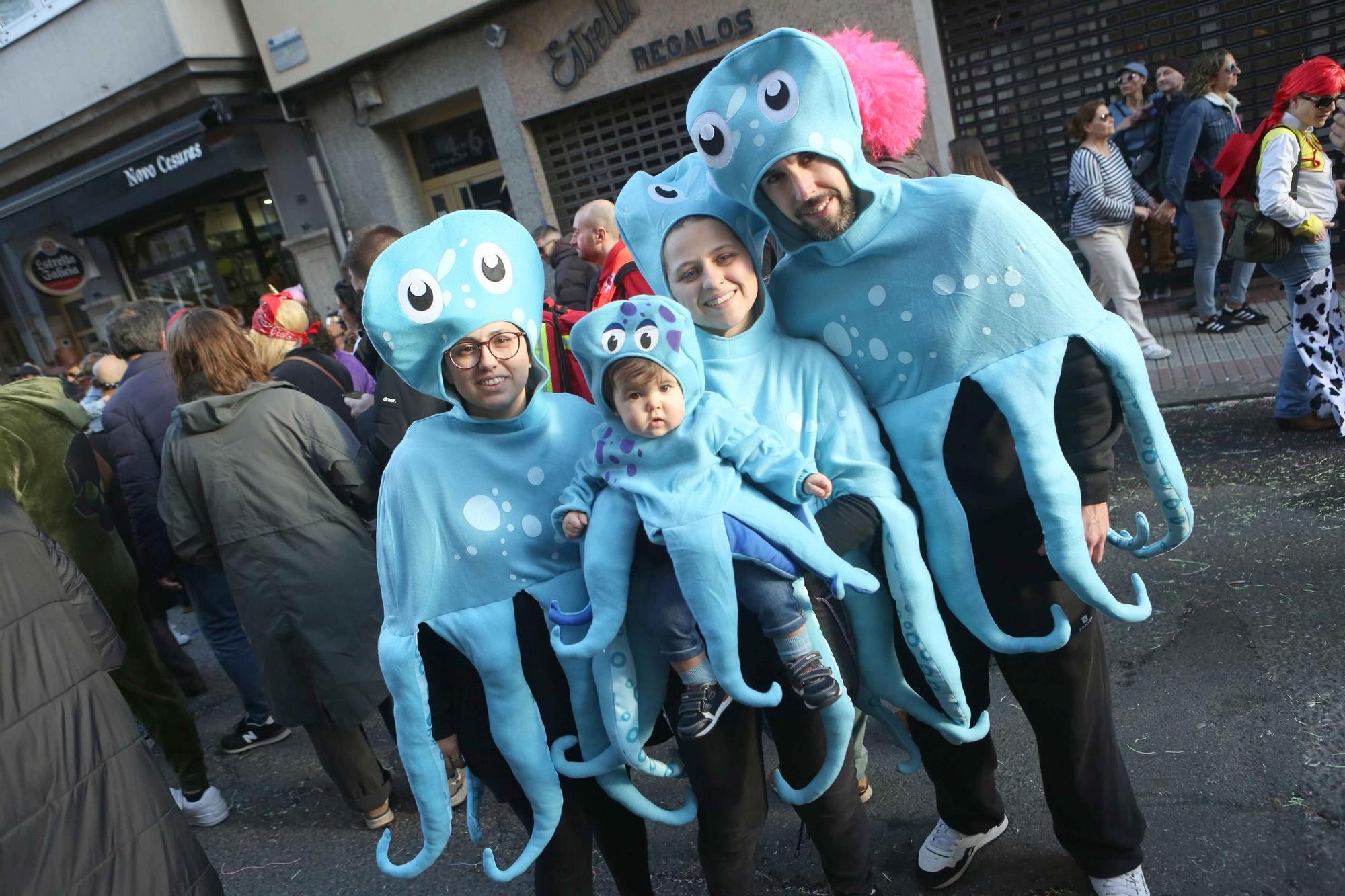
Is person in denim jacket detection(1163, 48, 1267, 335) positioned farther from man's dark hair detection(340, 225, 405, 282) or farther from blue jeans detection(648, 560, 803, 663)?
blue jeans detection(648, 560, 803, 663)

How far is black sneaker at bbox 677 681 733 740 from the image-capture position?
5.87 feet

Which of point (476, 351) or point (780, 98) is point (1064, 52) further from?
point (476, 351)

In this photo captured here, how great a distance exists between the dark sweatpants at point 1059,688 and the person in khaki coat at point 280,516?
1968 mm

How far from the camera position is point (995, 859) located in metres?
2.46

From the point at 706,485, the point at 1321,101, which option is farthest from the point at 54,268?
the point at 1321,101

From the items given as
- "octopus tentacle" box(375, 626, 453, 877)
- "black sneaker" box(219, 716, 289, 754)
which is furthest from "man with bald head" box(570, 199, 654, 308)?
"black sneaker" box(219, 716, 289, 754)

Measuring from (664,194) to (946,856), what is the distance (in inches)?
74.8

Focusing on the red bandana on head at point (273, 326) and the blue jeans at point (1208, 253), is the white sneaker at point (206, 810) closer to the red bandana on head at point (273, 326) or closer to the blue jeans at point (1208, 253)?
the red bandana on head at point (273, 326)

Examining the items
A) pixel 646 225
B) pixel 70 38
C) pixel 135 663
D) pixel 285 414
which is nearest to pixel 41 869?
pixel 285 414

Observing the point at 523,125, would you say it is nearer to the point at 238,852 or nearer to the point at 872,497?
the point at 238,852

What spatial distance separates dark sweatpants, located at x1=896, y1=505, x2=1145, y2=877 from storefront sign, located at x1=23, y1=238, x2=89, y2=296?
14125 mm

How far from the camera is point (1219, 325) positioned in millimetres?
6379

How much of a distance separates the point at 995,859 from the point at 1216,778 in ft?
2.32

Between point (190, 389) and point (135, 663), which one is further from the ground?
point (190, 389)
